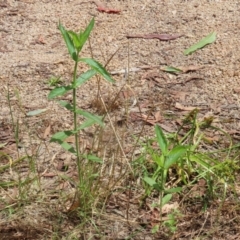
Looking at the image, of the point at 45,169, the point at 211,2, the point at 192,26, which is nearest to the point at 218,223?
the point at 45,169

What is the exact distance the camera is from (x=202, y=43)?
12.5 feet

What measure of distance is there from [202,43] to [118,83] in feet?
1.93

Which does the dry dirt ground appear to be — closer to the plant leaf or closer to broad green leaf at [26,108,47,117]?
broad green leaf at [26,108,47,117]

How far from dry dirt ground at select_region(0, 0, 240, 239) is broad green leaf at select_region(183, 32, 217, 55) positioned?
0.12 feet

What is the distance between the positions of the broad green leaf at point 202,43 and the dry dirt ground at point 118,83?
4cm

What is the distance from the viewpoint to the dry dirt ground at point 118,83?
9.02 feet

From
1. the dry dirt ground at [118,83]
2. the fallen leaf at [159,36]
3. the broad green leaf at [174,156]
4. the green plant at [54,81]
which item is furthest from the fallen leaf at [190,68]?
the broad green leaf at [174,156]

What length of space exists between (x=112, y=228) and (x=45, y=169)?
454mm

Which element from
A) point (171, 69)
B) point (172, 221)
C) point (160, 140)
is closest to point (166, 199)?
point (172, 221)

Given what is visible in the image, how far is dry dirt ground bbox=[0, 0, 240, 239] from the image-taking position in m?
2.75

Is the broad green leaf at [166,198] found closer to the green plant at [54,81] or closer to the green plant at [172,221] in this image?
the green plant at [172,221]

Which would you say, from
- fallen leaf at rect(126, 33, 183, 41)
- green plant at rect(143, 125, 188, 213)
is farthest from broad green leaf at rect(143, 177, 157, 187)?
fallen leaf at rect(126, 33, 183, 41)

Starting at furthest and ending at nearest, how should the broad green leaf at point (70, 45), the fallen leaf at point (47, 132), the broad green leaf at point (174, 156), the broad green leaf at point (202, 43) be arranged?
the broad green leaf at point (202, 43), the fallen leaf at point (47, 132), the broad green leaf at point (174, 156), the broad green leaf at point (70, 45)

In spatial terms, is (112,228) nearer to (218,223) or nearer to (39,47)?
(218,223)
